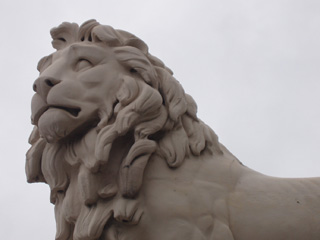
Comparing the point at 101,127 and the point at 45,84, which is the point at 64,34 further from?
the point at 101,127

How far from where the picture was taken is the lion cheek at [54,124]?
130 inches

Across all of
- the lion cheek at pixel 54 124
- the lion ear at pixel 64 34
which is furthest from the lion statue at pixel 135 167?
the lion ear at pixel 64 34

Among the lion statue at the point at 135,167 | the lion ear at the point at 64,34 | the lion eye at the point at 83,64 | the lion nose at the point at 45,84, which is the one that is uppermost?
the lion ear at the point at 64,34

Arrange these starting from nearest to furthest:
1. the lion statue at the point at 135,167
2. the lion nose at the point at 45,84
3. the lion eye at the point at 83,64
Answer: the lion statue at the point at 135,167
the lion nose at the point at 45,84
the lion eye at the point at 83,64

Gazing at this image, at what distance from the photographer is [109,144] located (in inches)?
127

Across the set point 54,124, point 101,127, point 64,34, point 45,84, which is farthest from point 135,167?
point 64,34

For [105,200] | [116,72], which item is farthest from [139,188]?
[116,72]

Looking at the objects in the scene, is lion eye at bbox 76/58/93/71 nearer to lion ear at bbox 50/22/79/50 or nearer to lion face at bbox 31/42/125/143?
lion face at bbox 31/42/125/143

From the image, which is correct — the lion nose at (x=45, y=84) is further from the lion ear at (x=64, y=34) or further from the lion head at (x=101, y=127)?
the lion ear at (x=64, y=34)

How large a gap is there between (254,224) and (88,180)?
102 cm

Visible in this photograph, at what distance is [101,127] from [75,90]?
27cm

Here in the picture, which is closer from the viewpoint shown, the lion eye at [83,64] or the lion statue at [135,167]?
the lion statue at [135,167]

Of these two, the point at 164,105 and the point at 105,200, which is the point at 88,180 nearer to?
the point at 105,200

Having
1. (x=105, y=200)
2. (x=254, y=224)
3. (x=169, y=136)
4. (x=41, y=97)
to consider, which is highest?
(x=41, y=97)
